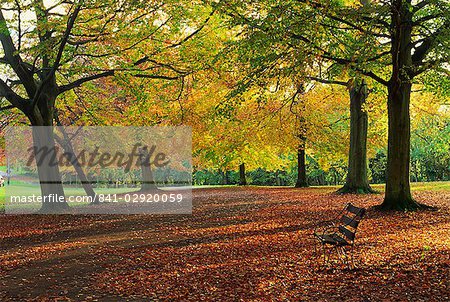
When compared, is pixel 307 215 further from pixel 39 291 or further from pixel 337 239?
pixel 39 291

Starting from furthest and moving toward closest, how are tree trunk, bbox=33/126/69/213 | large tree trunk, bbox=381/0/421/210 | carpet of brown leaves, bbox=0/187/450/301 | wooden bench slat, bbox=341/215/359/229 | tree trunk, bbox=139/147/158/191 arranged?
1. tree trunk, bbox=139/147/158/191
2. tree trunk, bbox=33/126/69/213
3. large tree trunk, bbox=381/0/421/210
4. wooden bench slat, bbox=341/215/359/229
5. carpet of brown leaves, bbox=0/187/450/301

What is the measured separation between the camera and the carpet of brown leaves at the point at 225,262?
7.04 metres

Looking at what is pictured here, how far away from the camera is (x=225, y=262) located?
29.9ft

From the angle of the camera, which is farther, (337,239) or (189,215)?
(189,215)

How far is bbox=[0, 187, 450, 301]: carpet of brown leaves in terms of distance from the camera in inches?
277

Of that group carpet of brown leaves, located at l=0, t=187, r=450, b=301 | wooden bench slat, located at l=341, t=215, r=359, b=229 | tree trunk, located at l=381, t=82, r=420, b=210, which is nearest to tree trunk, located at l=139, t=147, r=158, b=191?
carpet of brown leaves, located at l=0, t=187, r=450, b=301

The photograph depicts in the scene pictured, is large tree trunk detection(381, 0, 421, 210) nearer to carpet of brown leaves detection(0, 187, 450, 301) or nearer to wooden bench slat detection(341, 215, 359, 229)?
carpet of brown leaves detection(0, 187, 450, 301)

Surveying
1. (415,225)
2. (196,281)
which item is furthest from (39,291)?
(415,225)

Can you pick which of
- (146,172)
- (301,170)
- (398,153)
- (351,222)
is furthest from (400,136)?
(146,172)

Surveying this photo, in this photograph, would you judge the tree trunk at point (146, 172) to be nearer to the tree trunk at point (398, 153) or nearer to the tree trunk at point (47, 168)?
the tree trunk at point (47, 168)

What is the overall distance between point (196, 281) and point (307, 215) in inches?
353

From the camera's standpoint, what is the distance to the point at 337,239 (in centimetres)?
818

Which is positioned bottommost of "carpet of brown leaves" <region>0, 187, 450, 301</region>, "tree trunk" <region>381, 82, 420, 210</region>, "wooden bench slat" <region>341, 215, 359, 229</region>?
"carpet of brown leaves" <region>0, 187, 450, 301</region>

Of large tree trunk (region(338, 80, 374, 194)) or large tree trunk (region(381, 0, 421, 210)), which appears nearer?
large tree trunk (region(381, 0, 421, 210))
